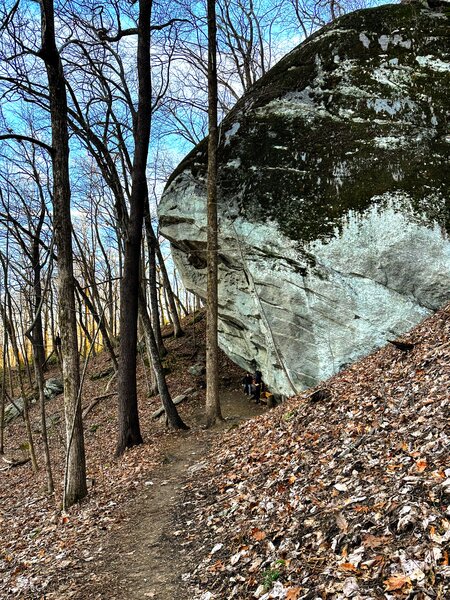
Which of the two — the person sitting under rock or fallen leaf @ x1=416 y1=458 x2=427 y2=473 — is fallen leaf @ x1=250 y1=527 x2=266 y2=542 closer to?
fallen leaf @ x1=416 y1=458 x2=427 y2=473

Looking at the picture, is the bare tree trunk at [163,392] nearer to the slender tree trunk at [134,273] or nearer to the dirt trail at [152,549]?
the slender tree trunk at [134,273]

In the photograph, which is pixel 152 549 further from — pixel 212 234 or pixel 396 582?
pixel 212 234

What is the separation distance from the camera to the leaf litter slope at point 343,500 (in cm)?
316

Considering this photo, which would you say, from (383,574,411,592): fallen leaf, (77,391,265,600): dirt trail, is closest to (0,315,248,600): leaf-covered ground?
(77,391,265,600): dirt trail

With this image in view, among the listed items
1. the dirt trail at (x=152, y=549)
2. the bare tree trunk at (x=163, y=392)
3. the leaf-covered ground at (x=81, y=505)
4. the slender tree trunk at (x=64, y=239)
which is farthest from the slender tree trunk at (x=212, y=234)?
the slender tree trunk at (x=64, y=239)

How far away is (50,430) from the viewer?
19.4 metres

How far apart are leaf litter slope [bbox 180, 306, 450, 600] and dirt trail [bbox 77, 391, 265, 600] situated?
256mm

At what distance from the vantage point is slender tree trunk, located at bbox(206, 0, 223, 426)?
1120 cm

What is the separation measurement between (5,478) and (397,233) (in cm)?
1440

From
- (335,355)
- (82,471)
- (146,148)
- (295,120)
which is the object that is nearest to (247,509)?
(82,471)

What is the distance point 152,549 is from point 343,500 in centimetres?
277

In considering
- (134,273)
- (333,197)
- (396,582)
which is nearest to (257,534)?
(396,582)

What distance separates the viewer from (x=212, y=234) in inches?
443

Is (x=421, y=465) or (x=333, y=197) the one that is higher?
(x=333, y=197)
